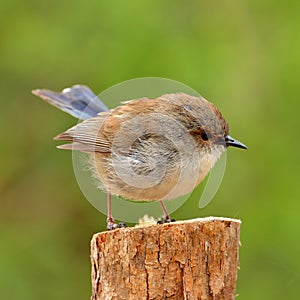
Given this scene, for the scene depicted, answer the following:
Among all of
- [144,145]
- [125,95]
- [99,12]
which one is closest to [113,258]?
[144,145]

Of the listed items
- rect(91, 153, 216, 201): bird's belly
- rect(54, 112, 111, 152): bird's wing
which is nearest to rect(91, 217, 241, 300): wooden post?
rect(91, 153, 216, 201): bird's belly

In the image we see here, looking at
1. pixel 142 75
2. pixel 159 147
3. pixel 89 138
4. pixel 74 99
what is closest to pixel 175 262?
pixel 159 147

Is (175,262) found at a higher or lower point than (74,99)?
lower

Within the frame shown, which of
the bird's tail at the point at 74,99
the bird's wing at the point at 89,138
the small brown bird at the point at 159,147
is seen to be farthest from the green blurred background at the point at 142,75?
the small brown bird at the point at 159,147

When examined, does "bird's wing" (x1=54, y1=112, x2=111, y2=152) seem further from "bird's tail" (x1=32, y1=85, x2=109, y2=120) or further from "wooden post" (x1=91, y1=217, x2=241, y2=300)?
"wooden post" (x1=91, y1=217, x2=241, y2=300)

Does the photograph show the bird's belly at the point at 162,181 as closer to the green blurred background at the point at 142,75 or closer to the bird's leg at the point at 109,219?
the bird's leg at the point at 109,219

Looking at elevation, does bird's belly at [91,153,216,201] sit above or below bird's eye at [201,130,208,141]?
below

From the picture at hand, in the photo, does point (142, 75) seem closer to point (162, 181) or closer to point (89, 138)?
point (89, 138)
